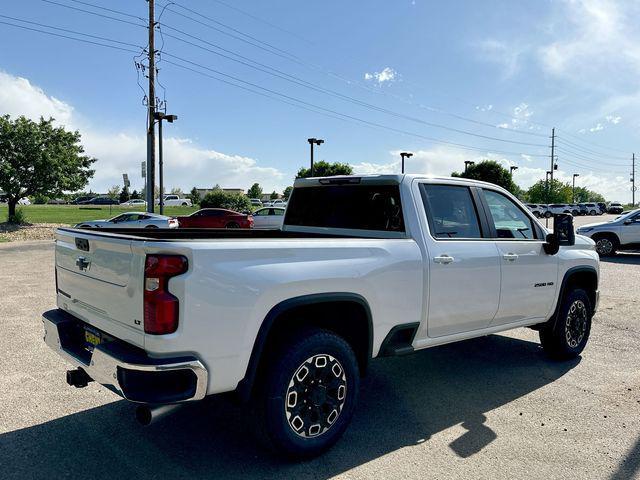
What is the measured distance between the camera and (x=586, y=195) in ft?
499

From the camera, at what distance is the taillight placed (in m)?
2.62

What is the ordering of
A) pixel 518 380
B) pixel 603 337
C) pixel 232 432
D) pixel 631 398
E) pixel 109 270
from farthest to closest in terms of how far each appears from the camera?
pixel 603 337 → pixel 518 380 → pixel 631 398 → pixel 232 432 → pixel 109 270

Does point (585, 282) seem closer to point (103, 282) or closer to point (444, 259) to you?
point (444, 259)

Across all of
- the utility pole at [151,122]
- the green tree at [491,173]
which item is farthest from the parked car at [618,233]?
the green tree at [491,173]

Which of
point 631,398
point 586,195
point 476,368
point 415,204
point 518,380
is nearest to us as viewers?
point 415,204

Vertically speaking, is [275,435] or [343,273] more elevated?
[343,273]

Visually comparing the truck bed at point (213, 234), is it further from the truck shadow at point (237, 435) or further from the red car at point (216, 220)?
the red car at point (216, 220)

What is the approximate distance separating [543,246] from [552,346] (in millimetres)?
1237

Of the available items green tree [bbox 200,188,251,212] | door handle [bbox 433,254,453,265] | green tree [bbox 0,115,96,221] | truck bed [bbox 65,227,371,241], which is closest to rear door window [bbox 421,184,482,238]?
door handle [bbox 433,254,453,265]

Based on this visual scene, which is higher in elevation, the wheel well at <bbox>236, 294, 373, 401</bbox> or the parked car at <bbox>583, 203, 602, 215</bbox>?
the parked car at <bbox>583, 203, 602, 215</bbox>

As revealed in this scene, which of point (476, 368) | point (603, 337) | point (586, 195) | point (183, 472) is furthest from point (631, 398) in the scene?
point (586, 195)

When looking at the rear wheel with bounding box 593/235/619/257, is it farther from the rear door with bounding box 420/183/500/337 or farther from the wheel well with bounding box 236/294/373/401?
the wheel well with bounding box 236/294/373/401

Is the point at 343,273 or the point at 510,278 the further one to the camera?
the point at 510,278

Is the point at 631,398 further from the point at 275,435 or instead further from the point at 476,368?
the point at 275,435
